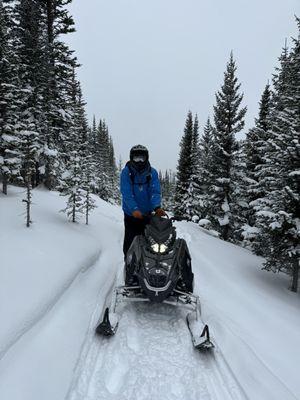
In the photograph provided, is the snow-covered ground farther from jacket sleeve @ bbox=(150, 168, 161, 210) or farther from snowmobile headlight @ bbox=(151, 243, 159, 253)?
jacket sleeve @ bbox=(150, 168, 161, 210)

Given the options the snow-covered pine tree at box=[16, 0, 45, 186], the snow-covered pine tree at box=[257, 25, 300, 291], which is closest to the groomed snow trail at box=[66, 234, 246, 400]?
the snow-covered pine tree at box=[257, 25, 300, 291]

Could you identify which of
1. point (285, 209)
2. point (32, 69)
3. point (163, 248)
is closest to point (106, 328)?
point (163, 248)

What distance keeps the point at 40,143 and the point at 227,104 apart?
13.2m

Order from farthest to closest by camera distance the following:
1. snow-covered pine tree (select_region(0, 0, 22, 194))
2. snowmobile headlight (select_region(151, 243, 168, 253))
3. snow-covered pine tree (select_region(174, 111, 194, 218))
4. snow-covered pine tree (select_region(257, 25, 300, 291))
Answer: snow-covered pine tree (select_region(174, 111, 194, 218)) → snow-covered pine tree (select_region(0, 0, 22, 194)) → snow-covered pine tree (select_region(257, 25, 300, 291)) → snowmobile headlight (select_region(151, 243, 168, 253))

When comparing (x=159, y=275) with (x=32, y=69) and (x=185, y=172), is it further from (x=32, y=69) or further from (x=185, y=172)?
(x=185, y=172)

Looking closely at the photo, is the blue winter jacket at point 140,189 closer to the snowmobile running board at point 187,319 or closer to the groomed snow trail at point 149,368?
the snowmobile running board at point 187,319

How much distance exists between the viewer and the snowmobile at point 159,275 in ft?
18.7

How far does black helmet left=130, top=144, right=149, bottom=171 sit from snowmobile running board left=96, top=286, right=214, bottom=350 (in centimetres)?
236

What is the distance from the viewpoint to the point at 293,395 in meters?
4.28

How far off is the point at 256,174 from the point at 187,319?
1155cm

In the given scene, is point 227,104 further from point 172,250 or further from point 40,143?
point 172,250

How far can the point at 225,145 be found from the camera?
25344 mm

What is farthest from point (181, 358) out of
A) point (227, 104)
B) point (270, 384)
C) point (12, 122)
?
point (227, 104)

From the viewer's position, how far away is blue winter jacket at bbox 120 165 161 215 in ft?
23.3
